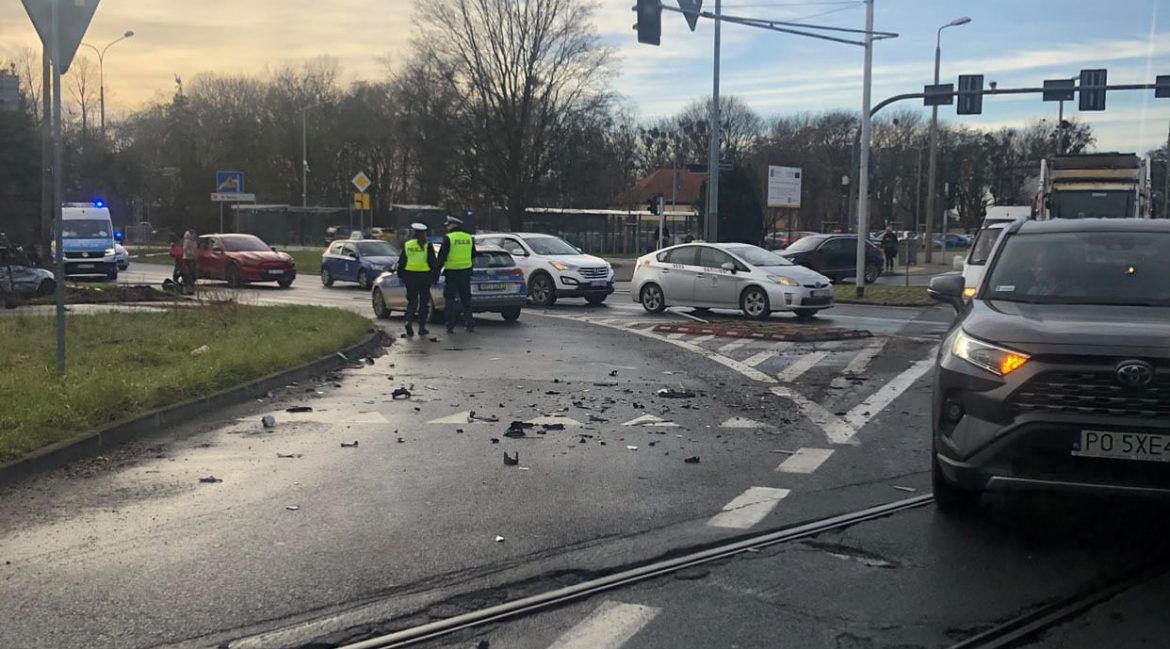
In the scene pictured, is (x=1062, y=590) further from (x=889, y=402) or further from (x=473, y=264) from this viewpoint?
(x=473, y=264)

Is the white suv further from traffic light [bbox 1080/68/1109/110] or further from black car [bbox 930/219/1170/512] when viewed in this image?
black car [bbox 930/219/1170/512]

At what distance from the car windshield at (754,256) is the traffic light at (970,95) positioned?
10666mm

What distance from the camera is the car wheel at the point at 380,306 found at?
2080cm

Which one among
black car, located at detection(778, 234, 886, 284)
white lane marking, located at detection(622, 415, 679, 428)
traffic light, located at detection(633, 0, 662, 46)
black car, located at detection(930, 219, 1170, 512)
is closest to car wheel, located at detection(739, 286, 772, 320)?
traffic light, located at detection(633, 0, 662, 46)

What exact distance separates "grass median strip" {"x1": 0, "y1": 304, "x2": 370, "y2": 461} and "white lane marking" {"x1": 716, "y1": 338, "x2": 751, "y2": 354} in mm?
5377

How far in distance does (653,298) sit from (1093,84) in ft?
46.4

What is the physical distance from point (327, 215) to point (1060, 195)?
194 feet

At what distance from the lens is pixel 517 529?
5.91 m

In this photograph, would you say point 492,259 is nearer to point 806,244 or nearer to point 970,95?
point 970,95

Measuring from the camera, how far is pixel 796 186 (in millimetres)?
57062

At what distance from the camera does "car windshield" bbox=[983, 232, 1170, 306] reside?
6273 millimetres

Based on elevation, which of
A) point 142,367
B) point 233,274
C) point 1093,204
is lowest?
point 142,367

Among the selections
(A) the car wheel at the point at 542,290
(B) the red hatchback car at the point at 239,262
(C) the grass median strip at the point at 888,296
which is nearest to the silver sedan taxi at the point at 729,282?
(A) the car wheel at the point at 542,290

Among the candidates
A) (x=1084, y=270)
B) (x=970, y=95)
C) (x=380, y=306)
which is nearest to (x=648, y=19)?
(x=380, y=306)
